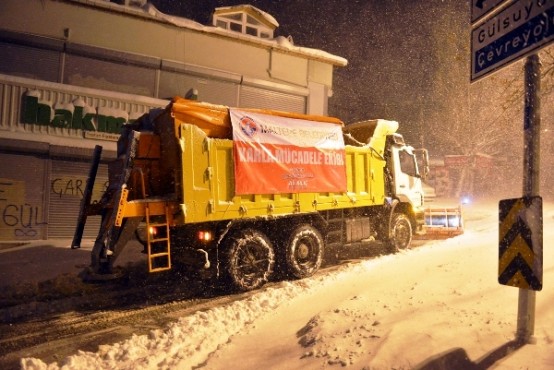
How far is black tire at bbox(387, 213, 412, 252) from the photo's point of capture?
1045 cm

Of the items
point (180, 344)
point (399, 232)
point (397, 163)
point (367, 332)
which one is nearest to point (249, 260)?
point (180, 344)

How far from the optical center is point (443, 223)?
13.3 m

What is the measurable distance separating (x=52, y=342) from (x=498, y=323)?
5.07 metres

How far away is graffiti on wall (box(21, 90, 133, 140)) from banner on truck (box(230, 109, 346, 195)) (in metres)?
7.68

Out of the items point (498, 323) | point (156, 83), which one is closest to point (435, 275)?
point (498, 323)

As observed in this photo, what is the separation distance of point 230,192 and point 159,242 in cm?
148

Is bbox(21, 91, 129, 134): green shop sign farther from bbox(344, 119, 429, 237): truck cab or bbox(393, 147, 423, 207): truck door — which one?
bbox(393, 147, 423, 207): truck door

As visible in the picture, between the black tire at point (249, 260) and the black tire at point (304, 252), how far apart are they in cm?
46

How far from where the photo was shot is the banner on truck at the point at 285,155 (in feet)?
24.6

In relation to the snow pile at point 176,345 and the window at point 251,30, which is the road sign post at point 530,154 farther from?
the window at point 251,30

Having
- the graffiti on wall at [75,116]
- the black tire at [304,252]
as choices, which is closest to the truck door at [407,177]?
the black tire at [304,252]

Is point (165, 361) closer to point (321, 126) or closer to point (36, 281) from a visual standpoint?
point (36, 281)

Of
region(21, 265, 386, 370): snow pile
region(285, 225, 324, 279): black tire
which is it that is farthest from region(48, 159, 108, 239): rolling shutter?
region(21, 265, 386, 370): snow pile

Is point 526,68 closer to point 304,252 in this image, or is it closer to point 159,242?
point 304,252
